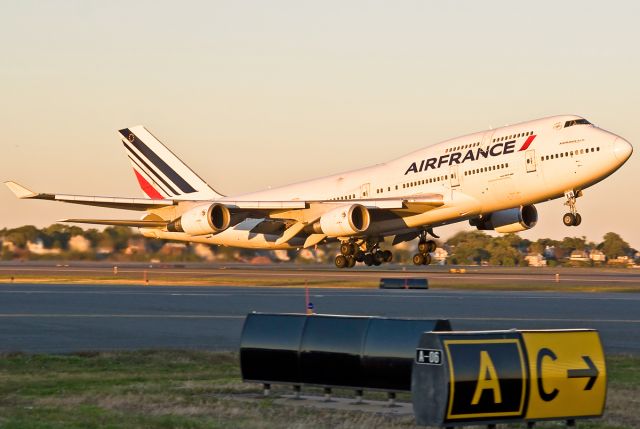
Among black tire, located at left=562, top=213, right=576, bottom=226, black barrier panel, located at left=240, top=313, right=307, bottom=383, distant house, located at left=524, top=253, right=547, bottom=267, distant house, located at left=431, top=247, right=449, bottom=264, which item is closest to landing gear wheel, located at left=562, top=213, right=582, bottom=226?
black tire, located at left=562, top=213, right=576, bottom=226

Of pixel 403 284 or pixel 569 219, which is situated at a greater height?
pixel 569 219

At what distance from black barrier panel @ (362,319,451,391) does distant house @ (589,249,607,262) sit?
3661 inches

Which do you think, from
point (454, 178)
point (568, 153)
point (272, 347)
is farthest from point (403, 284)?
point (272, 347)

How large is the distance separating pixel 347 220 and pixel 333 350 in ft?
121

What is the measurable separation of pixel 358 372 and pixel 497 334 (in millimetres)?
3109

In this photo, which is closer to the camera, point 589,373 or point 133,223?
point 589,373

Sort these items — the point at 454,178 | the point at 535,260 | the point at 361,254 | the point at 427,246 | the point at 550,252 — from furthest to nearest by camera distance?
1. the point at 550,252
2. the point at 535,260
3. the point at 361,254
4. the point at 427,246
5. the point at 454,178

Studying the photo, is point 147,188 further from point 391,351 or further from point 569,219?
point 391,351

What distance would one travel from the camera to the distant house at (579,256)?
103 metres

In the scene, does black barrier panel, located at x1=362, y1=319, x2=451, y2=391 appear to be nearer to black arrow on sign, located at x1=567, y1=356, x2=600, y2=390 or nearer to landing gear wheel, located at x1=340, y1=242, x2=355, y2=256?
black arrow on sign, located at x1=567, y1=356, x2=600, y2=390

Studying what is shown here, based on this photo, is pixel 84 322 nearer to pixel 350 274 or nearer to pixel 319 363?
pixel 319 363

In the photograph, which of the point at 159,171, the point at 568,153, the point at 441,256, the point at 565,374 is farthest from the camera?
the point at 441,256

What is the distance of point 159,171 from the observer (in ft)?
223

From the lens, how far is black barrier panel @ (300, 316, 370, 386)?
15.6m
